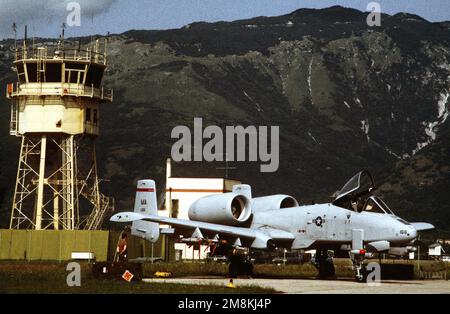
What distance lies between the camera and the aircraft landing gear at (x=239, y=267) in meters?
36.1

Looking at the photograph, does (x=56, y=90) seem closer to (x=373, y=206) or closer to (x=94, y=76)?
(x=94, y=76)

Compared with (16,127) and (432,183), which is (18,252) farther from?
(432,183)

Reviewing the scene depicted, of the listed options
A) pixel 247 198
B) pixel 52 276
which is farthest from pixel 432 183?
pixel 52 276

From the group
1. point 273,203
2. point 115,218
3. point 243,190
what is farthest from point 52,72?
point 115,218

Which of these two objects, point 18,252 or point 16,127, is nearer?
point 18,252

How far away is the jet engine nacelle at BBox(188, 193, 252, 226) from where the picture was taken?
3794 cm

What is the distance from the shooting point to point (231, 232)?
35.5 m

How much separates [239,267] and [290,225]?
2689 millimetres

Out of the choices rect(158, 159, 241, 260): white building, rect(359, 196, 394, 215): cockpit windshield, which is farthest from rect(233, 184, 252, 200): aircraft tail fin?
rect(158, 159, 241, 260): white building

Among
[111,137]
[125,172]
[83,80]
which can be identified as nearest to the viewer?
[83,80]

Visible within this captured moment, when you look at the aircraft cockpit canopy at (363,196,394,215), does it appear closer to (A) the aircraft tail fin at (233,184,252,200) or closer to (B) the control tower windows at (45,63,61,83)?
(A) the aircraft tail fin at (233,184,252,200)
